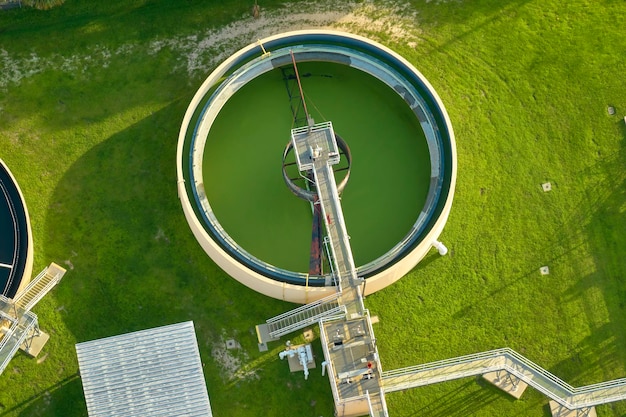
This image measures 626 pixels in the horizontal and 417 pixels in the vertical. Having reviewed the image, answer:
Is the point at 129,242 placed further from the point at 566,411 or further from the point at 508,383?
the point at 566,411

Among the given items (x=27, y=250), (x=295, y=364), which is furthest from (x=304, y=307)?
(x=27, y=250)

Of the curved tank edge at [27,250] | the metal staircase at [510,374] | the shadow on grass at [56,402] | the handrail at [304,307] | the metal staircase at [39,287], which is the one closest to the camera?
the handrail at [304,307]

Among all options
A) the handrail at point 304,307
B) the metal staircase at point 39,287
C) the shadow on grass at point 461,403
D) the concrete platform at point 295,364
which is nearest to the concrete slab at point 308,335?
the concrete platform at point 295,364

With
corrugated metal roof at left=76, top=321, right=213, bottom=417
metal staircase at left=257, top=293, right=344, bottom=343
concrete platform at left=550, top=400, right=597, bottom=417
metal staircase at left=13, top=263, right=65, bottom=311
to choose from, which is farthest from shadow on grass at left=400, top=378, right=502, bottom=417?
metal staircase at left=13, top=263, right=65, bottom=311

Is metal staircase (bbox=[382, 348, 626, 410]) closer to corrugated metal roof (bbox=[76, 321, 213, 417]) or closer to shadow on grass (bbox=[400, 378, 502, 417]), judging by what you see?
shadow on grass (bbox=[400, 378, 502, 417])

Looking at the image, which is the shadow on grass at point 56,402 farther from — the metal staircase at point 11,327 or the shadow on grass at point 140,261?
the metal staircase at point 11,327

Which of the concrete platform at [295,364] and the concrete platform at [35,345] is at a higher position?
the concrete platform at [35,345]
